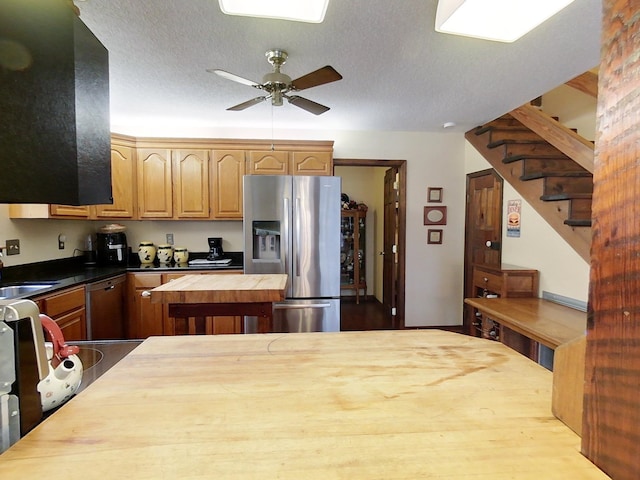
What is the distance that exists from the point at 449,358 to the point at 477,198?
3.35 metres

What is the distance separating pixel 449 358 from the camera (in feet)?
2.41

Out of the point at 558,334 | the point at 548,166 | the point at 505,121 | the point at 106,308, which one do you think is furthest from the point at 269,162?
the point at 558,334

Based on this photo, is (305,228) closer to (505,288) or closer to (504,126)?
(505,288)

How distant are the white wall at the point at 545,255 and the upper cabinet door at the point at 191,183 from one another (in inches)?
122

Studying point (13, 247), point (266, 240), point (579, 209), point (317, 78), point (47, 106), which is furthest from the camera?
point (266, 240)

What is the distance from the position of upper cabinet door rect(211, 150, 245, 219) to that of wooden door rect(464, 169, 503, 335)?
2.63 m

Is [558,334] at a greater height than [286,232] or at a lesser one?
lesser

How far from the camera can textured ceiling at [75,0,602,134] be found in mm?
1674

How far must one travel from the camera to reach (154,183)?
132 inches

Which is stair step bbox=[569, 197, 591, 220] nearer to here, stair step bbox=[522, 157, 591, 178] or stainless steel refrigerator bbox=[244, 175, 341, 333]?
stair step bbox=[522, 157, 591, 178]

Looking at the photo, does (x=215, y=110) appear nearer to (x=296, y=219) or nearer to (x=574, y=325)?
(x=296, y=219)

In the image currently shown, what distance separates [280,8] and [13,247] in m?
2.82

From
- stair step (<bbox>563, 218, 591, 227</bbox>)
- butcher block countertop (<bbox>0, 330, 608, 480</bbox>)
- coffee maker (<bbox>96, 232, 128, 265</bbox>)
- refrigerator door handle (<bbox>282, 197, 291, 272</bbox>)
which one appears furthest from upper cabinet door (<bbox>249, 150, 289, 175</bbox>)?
butcher block countertop (<bbox>0, 330, 608, 480</bbox>)

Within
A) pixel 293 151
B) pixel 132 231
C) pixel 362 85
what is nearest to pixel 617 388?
pixel 362 85
